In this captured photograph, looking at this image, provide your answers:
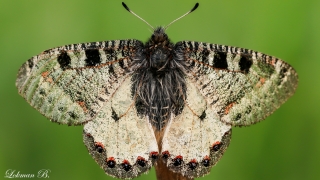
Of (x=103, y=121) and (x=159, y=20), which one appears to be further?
(x=159, y=20)

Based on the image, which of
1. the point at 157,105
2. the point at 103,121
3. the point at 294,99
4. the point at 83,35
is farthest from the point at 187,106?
the point at 83,35

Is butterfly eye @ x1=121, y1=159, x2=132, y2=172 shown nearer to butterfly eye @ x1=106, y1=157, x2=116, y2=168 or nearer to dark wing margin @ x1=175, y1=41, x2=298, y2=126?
butterfly eye @ x1=106, y1=157, x2=116, y2=168

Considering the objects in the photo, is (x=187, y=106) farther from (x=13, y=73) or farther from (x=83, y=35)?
(x=13, y=73)

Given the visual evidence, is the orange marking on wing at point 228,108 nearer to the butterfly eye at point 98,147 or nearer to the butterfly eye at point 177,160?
the butterfly eye at point 177,160

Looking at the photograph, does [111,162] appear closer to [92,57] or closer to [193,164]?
[193,164]

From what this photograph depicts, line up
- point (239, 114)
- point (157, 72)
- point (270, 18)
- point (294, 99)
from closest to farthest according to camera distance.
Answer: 1. point (239, 114)
2. point (157, 72)
3. point (294, 99)
4. point (270, 18)

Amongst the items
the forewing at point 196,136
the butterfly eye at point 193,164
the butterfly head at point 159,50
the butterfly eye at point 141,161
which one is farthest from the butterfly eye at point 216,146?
the butterfly head at point 159,50
